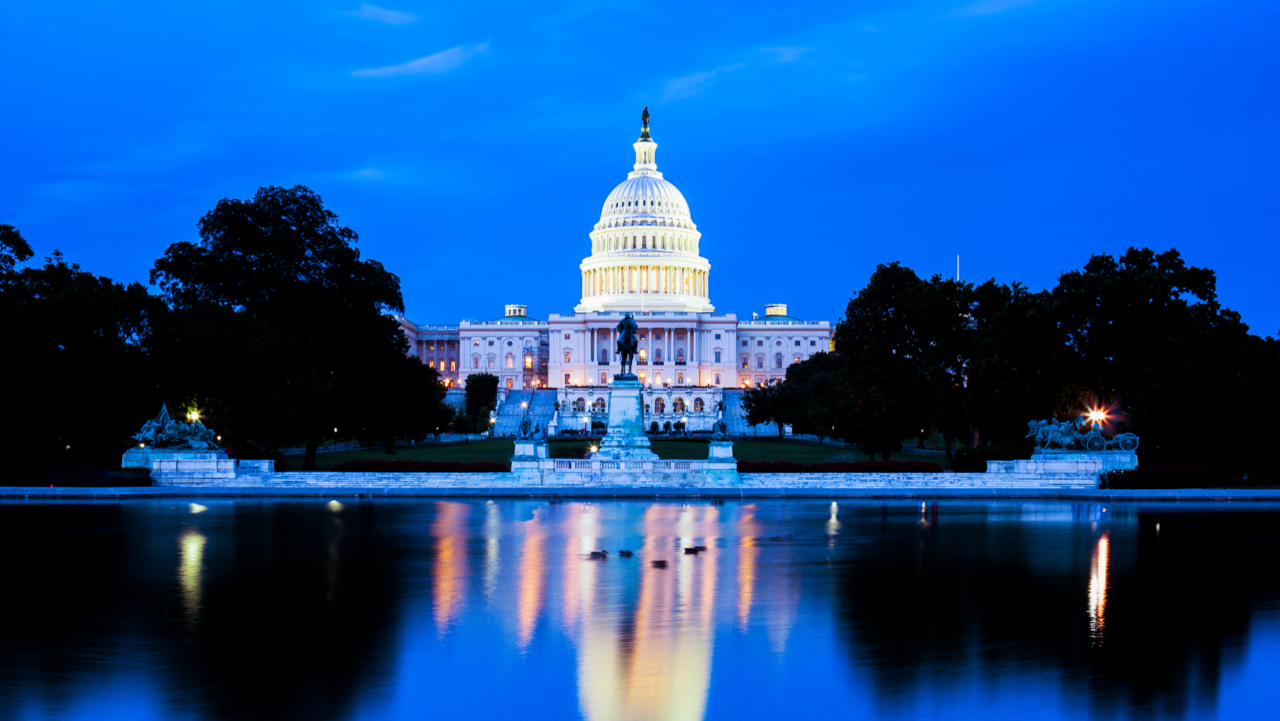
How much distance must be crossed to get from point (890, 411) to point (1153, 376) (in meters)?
12.7

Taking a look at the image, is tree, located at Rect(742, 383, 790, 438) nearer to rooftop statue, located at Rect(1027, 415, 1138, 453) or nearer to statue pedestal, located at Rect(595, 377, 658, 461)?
statue pedestal, located at Rect(595, 377, 658, 461)

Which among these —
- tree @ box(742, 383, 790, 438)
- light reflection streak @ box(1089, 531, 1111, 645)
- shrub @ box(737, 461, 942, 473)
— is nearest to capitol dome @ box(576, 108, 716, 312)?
tree @ box(742, 383, 790, 438)

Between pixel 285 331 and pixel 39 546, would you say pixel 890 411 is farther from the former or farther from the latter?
pixel 39 546

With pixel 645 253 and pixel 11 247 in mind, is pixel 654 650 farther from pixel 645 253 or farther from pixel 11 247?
pixel 645 253

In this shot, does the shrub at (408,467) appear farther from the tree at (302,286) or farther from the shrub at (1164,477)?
the shrub at (1164,477)

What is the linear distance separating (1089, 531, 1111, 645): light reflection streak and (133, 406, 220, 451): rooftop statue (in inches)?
1108

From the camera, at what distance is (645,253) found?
16925 centimetres

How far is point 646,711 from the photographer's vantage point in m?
9.81

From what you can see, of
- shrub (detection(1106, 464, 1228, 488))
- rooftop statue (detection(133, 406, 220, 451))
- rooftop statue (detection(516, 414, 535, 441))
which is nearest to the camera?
shrub (detection(1106, 464, 1228, 488))

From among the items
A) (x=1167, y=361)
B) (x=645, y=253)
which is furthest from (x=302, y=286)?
(x=645, y=253)

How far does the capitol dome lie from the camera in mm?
170875

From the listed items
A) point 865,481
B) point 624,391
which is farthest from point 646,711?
point 624,391

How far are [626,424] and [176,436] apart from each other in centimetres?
1495

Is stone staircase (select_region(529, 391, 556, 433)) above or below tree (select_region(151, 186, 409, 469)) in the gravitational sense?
below
